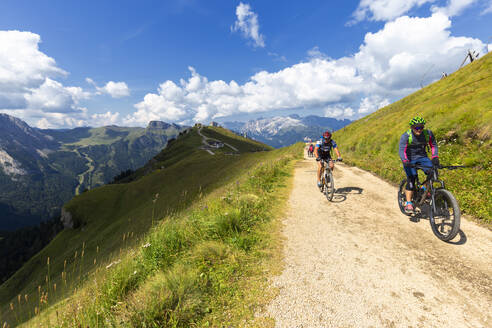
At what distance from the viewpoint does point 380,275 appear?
4.96m

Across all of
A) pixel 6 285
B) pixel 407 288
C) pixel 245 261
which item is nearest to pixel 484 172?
pixel 407 288

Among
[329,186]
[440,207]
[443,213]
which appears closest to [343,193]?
[329,186]

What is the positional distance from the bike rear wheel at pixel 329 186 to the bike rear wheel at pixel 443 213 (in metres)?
4.05

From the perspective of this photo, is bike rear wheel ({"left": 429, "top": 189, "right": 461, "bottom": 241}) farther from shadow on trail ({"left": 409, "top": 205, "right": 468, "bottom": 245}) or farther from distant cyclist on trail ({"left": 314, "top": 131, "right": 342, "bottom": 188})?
distant cyclist on trail ({"left": 314, "top": 131, "right": 342, "bottom": 188})

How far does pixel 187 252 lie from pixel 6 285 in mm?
83256

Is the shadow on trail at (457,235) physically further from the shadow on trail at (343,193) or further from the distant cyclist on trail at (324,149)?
the distant cyclist on trail at (324,149)

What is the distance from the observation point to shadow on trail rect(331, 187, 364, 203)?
10.9m

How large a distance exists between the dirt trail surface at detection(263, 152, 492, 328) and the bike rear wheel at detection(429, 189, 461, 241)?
29 cm

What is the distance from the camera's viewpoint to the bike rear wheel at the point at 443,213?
20.9 feet

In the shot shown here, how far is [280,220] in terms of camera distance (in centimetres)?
831

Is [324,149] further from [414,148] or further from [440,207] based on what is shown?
[440,207]

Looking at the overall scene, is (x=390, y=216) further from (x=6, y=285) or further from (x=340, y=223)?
(x=6, y=285)

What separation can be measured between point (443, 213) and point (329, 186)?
4.72 meters

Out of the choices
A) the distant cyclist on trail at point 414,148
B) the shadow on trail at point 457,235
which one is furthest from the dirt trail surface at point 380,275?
the distant cyclist on trail at point 414,148
